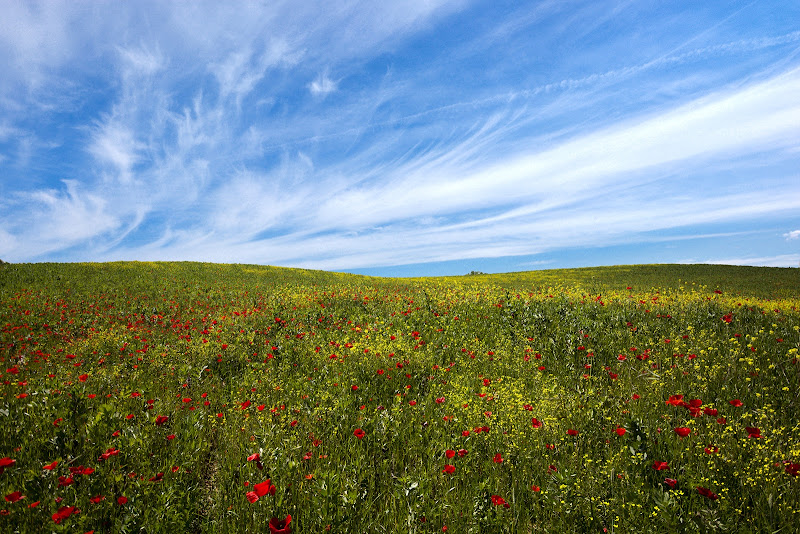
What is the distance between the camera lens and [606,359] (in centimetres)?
680

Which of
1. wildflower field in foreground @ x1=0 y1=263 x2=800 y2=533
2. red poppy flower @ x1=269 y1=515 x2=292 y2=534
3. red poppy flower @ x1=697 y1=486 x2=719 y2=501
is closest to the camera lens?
red poppy flower @ x1=269 y1=515 x2=292 y2=534

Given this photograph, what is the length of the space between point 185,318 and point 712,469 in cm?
1478

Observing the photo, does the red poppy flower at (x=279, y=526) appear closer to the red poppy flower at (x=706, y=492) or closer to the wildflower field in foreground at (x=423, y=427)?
the wildflower field in foreground at (x=423, y=427)

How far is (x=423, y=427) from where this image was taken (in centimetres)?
480

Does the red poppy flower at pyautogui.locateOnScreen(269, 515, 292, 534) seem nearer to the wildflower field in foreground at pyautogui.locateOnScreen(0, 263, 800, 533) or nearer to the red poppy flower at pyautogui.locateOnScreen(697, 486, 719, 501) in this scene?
the wildflower field in foreground at pyautogui.locateOnScreen(0, 263, 800, 533)

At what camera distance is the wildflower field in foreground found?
10.7 ft

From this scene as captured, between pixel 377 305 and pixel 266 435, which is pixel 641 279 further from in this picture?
pixel 266 435

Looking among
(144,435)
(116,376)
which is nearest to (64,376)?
(116,376)

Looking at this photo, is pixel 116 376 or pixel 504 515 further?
pixel 116 376

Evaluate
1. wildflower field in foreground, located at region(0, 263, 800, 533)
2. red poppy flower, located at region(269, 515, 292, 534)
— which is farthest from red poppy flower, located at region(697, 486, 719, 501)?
red poppy flower, located at region(269, 515, 292, 534)

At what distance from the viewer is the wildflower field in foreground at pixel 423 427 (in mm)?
3268

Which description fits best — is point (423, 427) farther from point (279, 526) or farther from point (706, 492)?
point (706, 492)

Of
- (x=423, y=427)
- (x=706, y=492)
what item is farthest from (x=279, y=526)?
(x=706, y=492)

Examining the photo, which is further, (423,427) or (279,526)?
(423,427)
